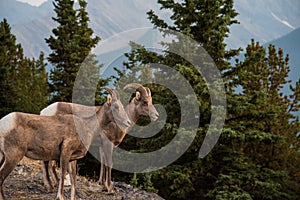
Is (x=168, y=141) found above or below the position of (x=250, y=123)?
below

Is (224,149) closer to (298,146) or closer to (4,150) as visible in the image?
(298,146)

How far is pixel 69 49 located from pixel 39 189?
1496cm

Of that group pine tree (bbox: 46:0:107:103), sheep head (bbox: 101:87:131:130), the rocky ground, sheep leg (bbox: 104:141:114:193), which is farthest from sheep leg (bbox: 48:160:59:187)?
pine tree (bbox: 46:0:107:103)

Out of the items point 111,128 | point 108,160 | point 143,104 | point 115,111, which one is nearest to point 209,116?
point 143,104

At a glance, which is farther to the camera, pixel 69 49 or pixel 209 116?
pixel 69 49

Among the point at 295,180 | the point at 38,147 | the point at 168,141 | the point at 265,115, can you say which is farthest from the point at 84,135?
the point at 295,180

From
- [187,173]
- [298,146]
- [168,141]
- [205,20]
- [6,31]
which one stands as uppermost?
[205,20]

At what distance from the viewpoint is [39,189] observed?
869 centimetres

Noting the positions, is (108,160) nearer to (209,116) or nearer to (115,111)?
(115,111)

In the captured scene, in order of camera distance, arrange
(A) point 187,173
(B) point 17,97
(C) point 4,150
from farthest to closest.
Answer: (B) point 17,97
(A) point 187,173
(C) point 4,150

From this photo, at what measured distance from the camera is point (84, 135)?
761cm

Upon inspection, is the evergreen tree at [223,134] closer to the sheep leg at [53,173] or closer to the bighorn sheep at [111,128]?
the bighorn sheep at [111,128]

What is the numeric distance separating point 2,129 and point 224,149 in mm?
12108

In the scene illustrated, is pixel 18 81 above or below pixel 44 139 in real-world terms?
above
